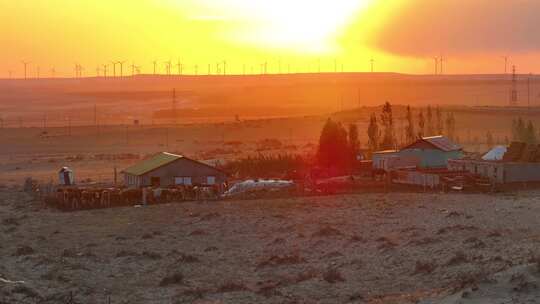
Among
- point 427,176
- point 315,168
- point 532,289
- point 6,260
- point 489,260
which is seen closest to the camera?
point 532,289

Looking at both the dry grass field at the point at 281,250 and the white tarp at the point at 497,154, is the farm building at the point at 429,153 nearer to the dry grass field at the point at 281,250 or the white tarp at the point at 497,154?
the white tarp at the point at 497,154

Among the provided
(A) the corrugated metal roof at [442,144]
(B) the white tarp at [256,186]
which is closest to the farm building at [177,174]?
(B) the white tarp at [256,186]

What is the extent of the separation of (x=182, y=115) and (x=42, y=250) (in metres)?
126

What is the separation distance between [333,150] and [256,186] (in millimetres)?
9591

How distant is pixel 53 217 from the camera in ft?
98.5

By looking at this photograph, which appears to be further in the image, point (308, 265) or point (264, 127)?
point (264, 127)

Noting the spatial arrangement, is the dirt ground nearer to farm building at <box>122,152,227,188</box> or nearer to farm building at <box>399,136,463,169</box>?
farm building at <box>122,152,227,188</box>

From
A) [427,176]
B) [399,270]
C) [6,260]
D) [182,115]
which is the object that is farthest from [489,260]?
[182,115]

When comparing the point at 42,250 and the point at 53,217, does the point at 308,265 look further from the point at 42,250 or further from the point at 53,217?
the point at 53,217

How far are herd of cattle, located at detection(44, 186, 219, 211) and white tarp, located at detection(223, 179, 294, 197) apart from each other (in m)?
1.19

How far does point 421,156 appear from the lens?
4178 centimetres

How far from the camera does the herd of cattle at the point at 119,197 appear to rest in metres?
32.3

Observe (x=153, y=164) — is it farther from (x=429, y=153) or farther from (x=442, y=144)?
(x=442, y=144)

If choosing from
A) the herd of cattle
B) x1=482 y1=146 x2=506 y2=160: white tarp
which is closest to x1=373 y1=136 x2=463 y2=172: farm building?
x1=482 y1=146 x2=506 y2=160: white tarp
